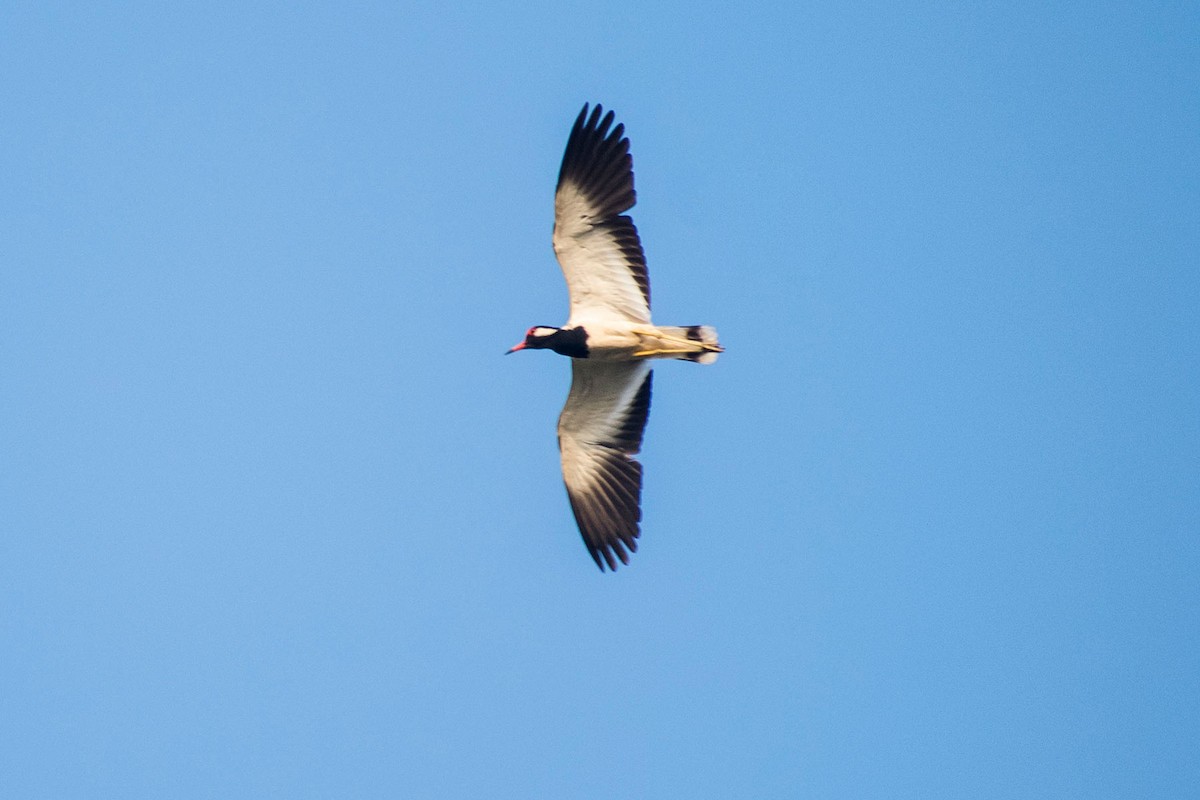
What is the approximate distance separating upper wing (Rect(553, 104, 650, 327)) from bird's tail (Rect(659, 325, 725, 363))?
1.20 feet

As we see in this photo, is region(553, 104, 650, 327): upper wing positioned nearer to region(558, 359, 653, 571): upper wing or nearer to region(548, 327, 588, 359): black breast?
region(548, 327, 588, 359): black breast

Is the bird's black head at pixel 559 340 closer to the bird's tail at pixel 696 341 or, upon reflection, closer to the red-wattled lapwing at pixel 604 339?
the red-wattled lapwing at pixel 604 339

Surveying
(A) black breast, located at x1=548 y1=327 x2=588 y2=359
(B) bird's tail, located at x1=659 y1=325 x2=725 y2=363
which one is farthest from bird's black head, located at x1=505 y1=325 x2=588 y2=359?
(B) bird's tail, located at x1=659 y1=325 x2=725 y2=363

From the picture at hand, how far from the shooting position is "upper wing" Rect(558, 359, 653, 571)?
660 inches

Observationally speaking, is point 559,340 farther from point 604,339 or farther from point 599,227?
point 599,227

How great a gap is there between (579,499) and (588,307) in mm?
1976

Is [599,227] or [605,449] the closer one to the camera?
[599,227]

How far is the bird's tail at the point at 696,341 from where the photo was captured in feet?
53.4

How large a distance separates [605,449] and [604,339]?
1.26 meters

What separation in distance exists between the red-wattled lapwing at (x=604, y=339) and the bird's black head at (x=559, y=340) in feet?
0.03

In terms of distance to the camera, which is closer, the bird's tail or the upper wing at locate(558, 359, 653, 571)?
the bird's tail

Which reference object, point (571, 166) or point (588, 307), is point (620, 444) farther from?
point (571, 166)

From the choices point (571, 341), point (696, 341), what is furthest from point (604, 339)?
point (696, 341)

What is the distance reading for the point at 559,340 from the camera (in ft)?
54.5
